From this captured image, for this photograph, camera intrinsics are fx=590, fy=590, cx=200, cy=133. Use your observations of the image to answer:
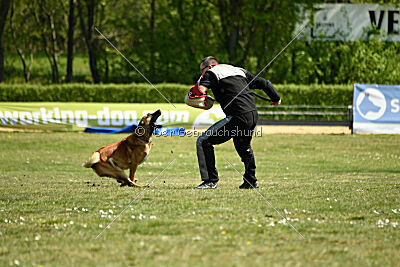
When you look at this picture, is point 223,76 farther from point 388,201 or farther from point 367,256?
point 367,256

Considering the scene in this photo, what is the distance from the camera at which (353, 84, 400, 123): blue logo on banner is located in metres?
23.3

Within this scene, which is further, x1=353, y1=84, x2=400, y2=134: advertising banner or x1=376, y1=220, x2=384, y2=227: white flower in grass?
x1=353, y1=84, x2=400, y2=134: advertising banner

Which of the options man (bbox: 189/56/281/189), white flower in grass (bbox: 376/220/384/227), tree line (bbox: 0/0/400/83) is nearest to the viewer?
white flower in grass (bbox: 376/220/384/227)

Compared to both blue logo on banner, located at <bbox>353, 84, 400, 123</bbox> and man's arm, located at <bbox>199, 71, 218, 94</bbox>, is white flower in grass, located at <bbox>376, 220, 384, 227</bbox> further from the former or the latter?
blue logo on banner, located at <bbox>353, 84, 400, 123</bbox>

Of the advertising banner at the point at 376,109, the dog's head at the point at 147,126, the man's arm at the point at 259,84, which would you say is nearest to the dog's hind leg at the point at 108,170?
the dog's head at the point at 147,126

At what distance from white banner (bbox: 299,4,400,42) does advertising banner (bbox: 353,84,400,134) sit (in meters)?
15.0

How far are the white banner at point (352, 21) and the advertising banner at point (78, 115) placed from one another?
16.7 metres

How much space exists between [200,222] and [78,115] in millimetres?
19065

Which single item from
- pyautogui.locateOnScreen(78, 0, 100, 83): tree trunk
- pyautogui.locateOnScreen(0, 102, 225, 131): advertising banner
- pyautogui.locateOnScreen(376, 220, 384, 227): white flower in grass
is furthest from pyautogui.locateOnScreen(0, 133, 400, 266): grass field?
pyautogui.locateOnScreen(78, 0, 100, 83): tree trunk

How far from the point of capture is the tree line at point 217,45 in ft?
124

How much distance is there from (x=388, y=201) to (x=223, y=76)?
9.70ft

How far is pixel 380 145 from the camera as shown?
20.5m

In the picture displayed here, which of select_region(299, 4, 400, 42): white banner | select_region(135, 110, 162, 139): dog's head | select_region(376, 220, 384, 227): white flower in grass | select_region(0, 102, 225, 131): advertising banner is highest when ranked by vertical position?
select_region(135, 110, 162, 139): dog's head

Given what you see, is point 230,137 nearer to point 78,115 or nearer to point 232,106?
point 232,106
